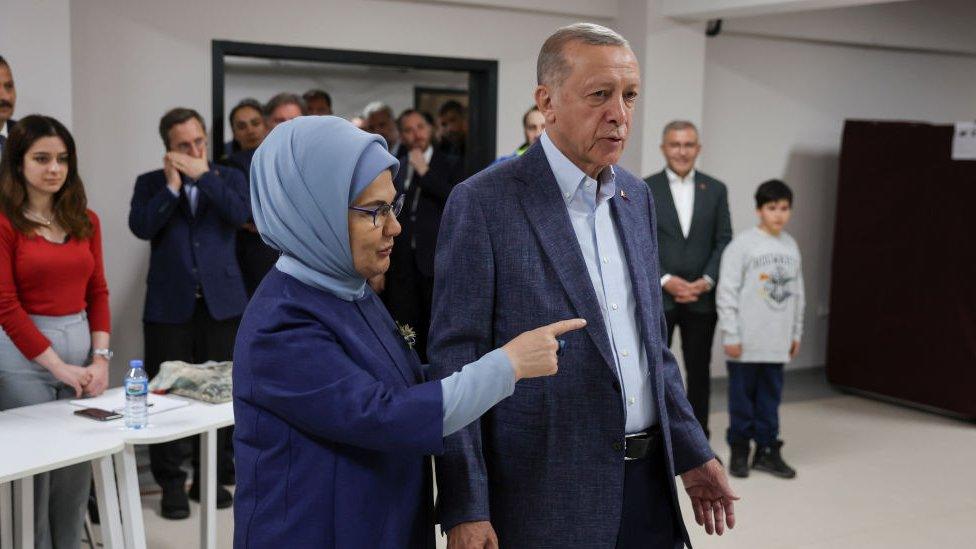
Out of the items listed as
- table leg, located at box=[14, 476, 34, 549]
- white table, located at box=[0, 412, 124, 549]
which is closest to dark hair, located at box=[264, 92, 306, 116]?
white table, located at box=[0, 412, 124, 549]

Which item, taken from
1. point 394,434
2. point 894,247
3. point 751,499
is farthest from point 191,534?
point 894,247

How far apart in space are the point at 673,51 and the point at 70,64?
3.40 meters

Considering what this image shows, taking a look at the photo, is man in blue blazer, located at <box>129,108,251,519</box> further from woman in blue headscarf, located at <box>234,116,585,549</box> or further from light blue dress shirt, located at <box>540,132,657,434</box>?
woman in blue headscarf, located at <box>234,116,585,549</box>

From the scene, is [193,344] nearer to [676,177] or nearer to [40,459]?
[40,459]

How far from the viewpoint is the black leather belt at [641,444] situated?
1902 mm

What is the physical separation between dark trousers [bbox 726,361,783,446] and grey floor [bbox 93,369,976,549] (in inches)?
8.5

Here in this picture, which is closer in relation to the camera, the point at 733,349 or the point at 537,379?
the point at 537,379

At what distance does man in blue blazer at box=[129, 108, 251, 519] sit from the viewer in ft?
13.5

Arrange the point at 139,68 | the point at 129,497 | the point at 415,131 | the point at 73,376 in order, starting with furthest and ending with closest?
the point at 415,131 < the point at 139,68 < the point at 73,376 < the point at 129,497

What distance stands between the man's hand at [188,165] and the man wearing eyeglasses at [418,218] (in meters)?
1.26

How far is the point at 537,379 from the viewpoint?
181 centimetres

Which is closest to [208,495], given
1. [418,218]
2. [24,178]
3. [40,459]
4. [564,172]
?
[40,459]

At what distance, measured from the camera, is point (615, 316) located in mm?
1883

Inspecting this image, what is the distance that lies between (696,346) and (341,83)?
5.92 meters
